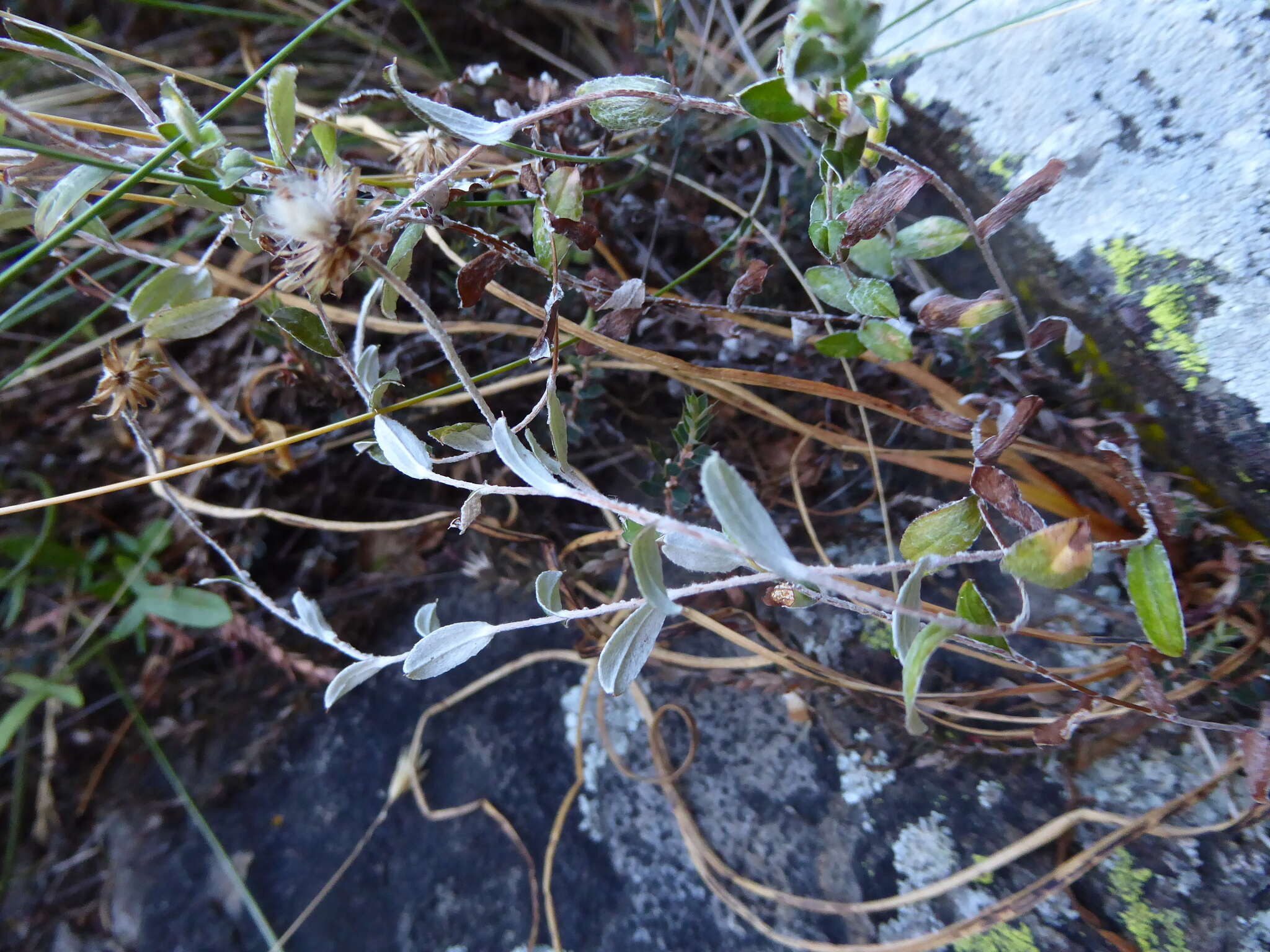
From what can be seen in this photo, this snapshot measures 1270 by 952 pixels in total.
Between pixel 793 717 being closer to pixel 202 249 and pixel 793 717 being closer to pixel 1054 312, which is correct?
pixel 1054 312

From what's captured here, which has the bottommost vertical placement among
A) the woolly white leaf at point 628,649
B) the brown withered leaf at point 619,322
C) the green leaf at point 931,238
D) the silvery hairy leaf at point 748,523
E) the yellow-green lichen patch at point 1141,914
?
the yellow-green lichen patch at point 1141,914

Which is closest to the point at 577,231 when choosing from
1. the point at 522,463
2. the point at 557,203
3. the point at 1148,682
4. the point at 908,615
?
the point at 557,203

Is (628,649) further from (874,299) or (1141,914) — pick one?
(1141,914)

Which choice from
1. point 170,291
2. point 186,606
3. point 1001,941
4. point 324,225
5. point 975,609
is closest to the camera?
point 324,225

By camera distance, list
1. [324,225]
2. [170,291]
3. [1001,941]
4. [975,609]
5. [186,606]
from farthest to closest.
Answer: [186,606]
[1001,941]
[170,291]
[975,609]
[324,225]

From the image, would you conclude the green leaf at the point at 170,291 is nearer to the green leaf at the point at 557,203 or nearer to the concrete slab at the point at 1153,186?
the green leaf at the point at 557,203

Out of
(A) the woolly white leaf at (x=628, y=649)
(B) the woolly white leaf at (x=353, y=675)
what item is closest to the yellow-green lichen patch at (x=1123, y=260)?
(A) the woolly white leaf at (x=628, y=649)
